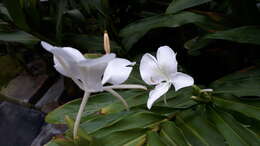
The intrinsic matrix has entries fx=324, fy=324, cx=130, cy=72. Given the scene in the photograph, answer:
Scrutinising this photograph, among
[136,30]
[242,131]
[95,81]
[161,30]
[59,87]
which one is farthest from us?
[59,87]

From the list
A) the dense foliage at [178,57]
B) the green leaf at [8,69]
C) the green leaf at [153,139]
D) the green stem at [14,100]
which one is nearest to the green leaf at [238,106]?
the dense foliage at [178,57]

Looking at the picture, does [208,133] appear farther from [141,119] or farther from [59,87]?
[59,87]

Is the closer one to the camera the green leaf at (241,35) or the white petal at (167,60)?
the white petal at (167,60)

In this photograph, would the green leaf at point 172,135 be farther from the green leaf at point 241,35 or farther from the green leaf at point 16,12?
the green leaf at point 16,12

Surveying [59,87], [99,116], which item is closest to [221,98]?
[99,116]

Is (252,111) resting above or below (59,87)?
above

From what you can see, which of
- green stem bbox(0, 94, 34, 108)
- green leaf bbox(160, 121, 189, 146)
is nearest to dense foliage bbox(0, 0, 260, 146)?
green leaf bbox(160, 121, 189, 146)

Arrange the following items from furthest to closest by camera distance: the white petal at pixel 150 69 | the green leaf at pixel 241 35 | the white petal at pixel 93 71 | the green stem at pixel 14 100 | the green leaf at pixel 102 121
Result: the green stem at pixel 14 100 → the green leaf at pixel 241 35 → the green leaf at pixel 102 121 → the white petal at pixel 150 69 → the white petal at pixel 93 71
